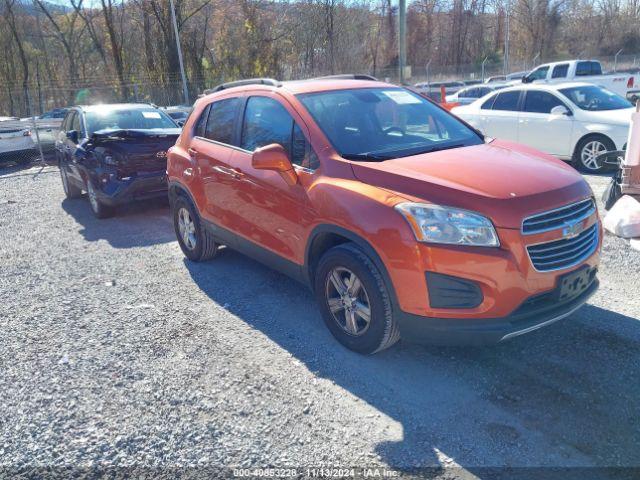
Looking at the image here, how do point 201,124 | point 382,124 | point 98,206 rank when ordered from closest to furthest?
point 382,124
point 201,124
point 98,206

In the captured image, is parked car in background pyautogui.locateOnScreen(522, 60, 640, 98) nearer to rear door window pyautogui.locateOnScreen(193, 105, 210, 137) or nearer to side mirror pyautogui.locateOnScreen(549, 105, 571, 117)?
side mirror pyautogui.locateOnScreen(549, 105, 571, 117)

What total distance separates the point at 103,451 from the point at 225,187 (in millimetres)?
2552

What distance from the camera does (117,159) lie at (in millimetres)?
7754

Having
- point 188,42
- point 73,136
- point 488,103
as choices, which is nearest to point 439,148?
point 73,136

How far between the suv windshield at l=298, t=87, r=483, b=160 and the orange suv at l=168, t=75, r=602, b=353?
0.05 feet

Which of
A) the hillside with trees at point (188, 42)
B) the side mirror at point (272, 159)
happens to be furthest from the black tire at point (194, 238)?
the hillside with trees at point (188, 42)

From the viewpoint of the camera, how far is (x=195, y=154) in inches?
213

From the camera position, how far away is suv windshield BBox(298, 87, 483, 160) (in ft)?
13.0

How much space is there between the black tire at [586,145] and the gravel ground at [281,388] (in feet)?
14.6

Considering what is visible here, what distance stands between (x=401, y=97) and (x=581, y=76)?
15597mm

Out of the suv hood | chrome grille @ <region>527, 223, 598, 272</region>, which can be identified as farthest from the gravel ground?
the suv hood

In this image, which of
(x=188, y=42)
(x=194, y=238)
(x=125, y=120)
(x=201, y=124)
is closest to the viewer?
(x=201, y=124)

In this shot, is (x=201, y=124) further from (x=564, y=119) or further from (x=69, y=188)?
(x=564, y=119)

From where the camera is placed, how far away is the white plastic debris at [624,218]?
583 centimetres
